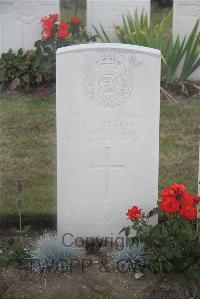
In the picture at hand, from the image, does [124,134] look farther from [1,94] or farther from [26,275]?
[1,94]

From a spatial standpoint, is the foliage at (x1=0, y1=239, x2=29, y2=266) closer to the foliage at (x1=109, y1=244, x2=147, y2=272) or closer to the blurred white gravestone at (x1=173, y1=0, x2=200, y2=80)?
the foliage at (x1=109, y1=244, x2=147, y2=272)

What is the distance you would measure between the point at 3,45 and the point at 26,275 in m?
5.06

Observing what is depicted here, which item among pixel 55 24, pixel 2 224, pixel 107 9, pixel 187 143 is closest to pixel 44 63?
pixel 55 24

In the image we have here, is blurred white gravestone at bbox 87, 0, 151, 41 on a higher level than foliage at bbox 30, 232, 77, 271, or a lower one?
higher

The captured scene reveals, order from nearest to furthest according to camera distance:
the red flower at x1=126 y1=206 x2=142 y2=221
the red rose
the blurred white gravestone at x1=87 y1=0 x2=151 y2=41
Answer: the red flower at x1=126 y1=206 x2=142 y2=221 < the red rose < the blurred white gravestone at x1=87 y1=0 x2=151 y2=41

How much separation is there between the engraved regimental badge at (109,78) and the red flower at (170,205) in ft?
2.50

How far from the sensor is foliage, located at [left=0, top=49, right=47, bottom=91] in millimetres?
8727

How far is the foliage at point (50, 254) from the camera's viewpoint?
4754 mm

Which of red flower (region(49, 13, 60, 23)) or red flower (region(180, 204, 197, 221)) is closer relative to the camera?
red flower (region(180, 204, 197, 221))

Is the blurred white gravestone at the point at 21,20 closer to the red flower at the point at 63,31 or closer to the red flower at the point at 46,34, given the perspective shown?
the red flower at the point at 46,34

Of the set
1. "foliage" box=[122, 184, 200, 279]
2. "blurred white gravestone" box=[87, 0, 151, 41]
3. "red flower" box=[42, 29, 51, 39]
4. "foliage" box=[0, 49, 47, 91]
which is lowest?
"foliage" box=[122, 184, 200, 279]

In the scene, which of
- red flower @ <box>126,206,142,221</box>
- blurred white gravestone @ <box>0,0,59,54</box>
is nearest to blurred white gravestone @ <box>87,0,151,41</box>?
blurred white gravestone @ <box>0,0,59,54</box>

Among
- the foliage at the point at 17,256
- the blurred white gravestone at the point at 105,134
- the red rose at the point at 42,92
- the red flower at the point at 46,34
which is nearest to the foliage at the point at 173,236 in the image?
the blurred white gravestone at the point at 105,134

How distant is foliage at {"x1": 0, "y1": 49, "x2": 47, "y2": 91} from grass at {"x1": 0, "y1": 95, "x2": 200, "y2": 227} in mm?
241
